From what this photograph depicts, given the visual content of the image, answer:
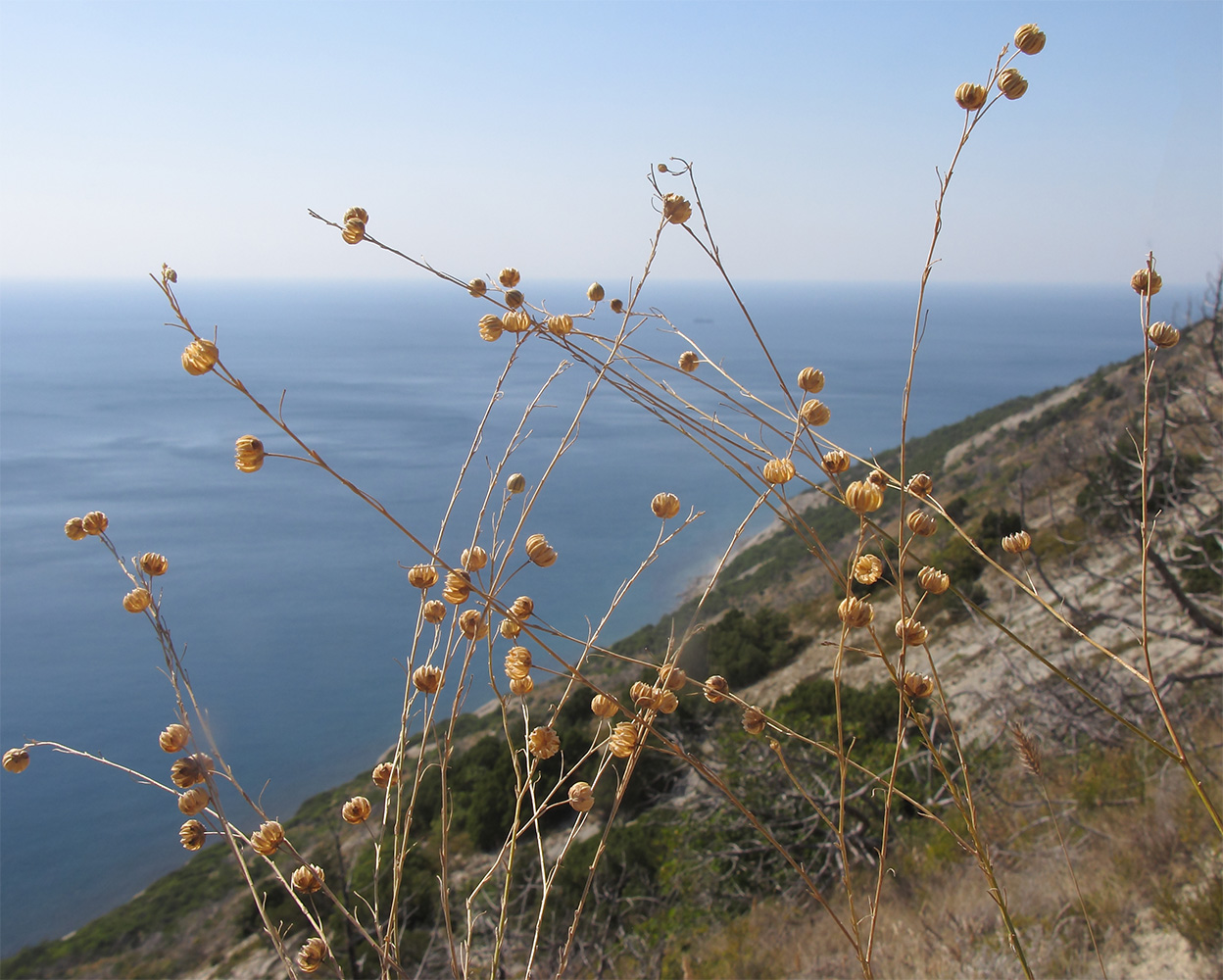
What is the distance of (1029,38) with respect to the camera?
2.31 ft

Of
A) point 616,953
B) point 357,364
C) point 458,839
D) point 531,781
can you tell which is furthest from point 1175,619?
point 357,364

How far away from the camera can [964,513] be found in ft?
47.6

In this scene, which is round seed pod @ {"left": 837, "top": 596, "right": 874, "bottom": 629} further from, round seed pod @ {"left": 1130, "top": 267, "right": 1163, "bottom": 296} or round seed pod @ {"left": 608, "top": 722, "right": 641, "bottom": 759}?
round seed pod @ {"left": 1130, "top": 267, "right": 1163, "bottom": 296}

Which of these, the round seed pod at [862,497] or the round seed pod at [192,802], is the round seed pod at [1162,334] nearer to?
the round seed pod at [862,497]

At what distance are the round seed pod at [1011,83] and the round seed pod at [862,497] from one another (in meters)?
0.45

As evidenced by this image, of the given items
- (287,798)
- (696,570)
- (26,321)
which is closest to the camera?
(287,798)

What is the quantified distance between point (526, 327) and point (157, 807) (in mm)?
20783

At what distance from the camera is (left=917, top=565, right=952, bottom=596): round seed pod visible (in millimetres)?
669

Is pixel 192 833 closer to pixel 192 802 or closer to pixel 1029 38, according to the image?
pixel 192 802

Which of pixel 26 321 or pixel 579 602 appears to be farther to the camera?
pixel 26 321

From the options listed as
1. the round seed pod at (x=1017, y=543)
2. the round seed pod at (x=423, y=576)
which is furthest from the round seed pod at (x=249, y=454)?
the round seed pod at (x=1017, y=543)

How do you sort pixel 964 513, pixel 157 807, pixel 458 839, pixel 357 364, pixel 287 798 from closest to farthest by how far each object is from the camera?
pixel 458 839, pixel 964 513, pixel 287 798, pixel 157 807, pixel 357 364

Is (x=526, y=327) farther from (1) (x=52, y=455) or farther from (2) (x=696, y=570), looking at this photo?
(1) (x=52, y=455)

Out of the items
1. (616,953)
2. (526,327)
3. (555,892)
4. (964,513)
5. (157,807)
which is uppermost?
(526,327)
